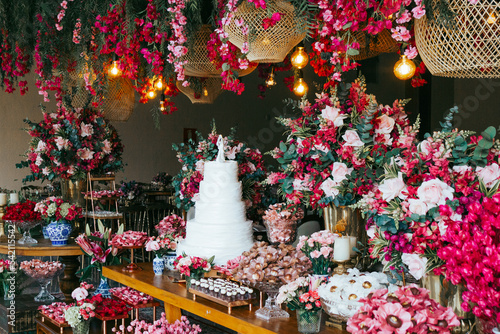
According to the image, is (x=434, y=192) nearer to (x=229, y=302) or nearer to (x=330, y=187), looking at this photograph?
(x=330, y=187)

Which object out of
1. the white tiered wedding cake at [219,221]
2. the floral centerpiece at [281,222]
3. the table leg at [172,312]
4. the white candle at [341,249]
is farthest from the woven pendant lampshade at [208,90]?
the white candle at [341,249]

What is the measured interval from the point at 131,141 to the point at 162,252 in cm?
852

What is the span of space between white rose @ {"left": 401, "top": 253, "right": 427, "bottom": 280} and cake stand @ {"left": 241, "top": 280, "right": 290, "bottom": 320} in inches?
20.6

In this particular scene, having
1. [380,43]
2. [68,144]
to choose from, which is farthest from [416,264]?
[68,144]

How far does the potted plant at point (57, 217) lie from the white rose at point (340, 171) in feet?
8.70

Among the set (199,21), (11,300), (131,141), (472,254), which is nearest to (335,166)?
(472,254)

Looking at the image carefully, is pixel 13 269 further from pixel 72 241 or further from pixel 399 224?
Result: pixel 399 224

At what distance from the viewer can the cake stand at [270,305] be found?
79.8 inches

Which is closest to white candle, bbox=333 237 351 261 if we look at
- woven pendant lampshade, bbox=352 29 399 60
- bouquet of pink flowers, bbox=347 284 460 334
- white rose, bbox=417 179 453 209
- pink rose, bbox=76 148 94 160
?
white rose, bbox=417 179 453 209

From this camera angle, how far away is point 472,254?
4.66ft

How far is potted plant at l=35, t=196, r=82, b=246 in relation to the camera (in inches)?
167

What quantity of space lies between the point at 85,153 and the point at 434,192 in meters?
3.85

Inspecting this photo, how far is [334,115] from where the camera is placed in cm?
235

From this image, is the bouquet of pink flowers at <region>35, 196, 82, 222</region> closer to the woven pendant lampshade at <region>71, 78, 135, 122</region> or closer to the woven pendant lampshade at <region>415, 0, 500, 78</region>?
the woven pendant lampshade at <region>71, 78, 135, 122</region>
